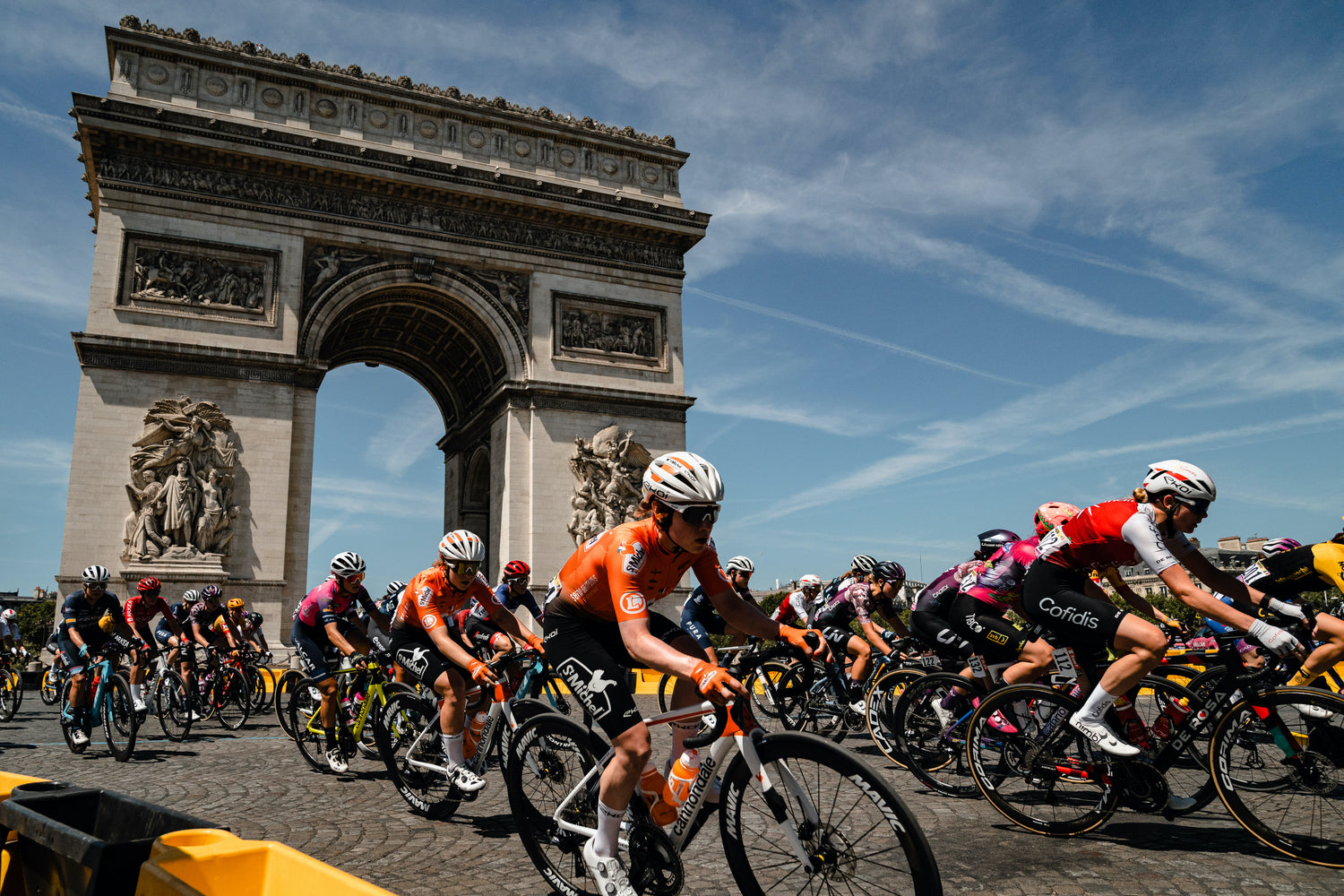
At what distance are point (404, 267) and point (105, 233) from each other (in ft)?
22.9

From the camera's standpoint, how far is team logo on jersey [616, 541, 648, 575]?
381 cm

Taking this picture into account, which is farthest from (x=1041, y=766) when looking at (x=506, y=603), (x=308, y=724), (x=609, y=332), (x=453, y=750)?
(x=609, y=332)

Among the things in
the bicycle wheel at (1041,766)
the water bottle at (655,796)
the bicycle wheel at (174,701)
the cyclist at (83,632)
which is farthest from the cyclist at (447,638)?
the bicycle wheel at (174,701)

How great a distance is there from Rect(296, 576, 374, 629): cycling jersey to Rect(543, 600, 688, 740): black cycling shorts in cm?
457

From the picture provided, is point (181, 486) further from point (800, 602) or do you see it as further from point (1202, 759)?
point (1202, 759)

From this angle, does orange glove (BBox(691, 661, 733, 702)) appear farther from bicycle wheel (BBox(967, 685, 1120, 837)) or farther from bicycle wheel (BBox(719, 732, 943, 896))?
bicycle wheel (BBox(967, 685, 1120, 837))

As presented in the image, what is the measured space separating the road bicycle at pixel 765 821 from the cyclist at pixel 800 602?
669 cm

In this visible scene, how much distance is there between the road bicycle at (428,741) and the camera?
5699mm

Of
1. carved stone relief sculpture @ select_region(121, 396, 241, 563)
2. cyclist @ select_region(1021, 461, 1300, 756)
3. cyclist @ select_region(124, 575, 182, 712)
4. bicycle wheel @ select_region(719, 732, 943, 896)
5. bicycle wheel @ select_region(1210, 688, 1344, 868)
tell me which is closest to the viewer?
bicycle wheel @ select_region(719, 732, 943, 896)

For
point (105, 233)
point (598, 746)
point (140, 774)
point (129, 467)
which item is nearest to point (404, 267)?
point (105, 233)

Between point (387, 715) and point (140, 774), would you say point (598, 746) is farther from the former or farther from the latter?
point (140, 774)

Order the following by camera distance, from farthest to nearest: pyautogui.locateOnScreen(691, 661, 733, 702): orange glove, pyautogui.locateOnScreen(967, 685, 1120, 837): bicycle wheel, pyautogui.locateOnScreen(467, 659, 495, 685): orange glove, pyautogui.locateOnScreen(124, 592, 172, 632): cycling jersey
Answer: pyautogui.locateOnScreen(124, 592, 172, 632): cycling jersey
pyautogui.locateOnScreen(467, 659, 495, 685): orange glove
pyautogui.locateOnScreen(967, 685, 1120, 837): bicycle wheel
pyautogui.locateOnScreen(691, 661, 733, 702): orange glove

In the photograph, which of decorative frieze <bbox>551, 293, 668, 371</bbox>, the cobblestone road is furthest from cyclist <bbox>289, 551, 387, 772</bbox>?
decorative frieze <bbox>551, 293, 668, 371</bbox>

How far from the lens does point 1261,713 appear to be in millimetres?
4727
